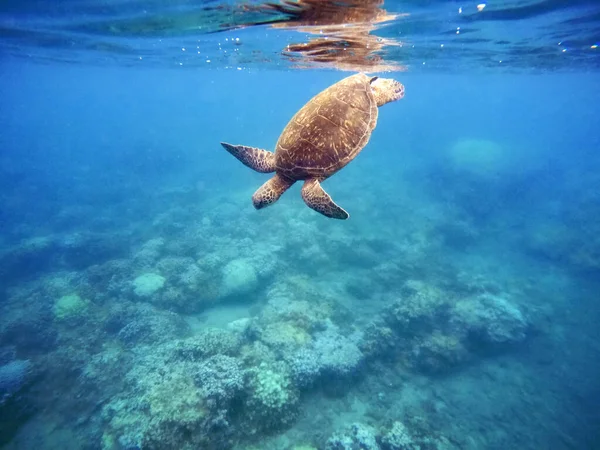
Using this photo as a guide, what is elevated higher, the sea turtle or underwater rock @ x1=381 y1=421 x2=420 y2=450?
the sea turtle

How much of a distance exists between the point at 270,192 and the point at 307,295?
324 inches

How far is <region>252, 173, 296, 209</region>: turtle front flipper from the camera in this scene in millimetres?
5953

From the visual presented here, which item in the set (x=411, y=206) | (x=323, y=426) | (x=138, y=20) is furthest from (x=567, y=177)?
(x=138, y=20)

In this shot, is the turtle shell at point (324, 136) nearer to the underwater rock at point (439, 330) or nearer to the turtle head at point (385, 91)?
the turtle head at point (385, 91)

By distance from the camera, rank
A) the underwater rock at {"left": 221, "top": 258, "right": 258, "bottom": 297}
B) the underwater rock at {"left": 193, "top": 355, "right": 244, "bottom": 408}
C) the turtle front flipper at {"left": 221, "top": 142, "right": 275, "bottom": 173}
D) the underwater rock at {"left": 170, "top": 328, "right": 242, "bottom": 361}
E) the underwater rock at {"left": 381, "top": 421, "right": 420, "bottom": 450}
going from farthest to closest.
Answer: the underwater rock at {"left": 221, "top": 258, "right": 258, "bottom": 297}
the underwater rock at {"left": 170, "top": 328, "right": 242, "bottom": 361}
the underwater rock at {"left": 193, "top": 355, "right": 244, "bottom": 408}
the underwater rock at {"left": 381, "top": 421, "right": 420, "bottom": 450}
the turtle front flipper at {"left": 221, "top": 142, "right": 275, "bottom": 173}

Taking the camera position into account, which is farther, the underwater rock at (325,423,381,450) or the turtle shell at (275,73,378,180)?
the underwater rock at (325,423,381,450)

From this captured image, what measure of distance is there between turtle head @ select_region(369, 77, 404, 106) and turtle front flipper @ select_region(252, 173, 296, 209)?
10.2ft

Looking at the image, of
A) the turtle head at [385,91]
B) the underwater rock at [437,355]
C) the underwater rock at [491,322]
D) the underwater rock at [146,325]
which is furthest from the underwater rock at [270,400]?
the turtle head at [385,91]

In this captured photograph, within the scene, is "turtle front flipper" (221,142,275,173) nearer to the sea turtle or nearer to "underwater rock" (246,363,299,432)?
the sea turtle

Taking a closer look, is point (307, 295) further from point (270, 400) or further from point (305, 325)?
point (270, 400)

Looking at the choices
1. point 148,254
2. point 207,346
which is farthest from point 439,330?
point 148,254

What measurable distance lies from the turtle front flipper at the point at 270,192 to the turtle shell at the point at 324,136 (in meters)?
0.28

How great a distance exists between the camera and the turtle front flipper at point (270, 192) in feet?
19.5

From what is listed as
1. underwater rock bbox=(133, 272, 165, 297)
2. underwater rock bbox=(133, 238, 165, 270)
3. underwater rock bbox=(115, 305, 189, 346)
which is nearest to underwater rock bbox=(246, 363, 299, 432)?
underwater rock bbox=(115, 305, 189, 346)
